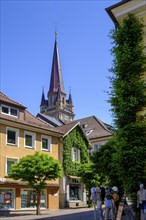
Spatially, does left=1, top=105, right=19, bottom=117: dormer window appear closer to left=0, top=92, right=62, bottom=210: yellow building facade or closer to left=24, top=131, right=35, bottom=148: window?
left=0, top=92, right=62, bottom=210: yellow building facade

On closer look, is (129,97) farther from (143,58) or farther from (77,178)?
(77,178)

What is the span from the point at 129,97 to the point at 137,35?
2.79 m

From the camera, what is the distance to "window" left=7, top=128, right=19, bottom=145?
31877 mm

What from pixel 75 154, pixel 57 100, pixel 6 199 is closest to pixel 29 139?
pixel 6 199

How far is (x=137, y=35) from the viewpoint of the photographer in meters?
14.6

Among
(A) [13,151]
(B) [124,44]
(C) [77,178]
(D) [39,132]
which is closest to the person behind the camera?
(B) [124,44]

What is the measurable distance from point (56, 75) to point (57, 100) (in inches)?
393

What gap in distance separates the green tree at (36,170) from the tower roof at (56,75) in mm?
93776

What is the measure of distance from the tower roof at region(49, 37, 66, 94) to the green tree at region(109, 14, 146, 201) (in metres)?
104

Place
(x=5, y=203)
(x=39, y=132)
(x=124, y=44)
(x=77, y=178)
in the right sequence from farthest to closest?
1. (x=77, y=178)
2. (x=39, y=132)
3. (x=5, y=203)
4. (x=124, y=44)

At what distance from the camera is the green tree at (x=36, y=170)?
84.1ft

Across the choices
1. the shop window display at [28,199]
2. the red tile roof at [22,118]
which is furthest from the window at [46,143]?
the shop window display at [28,199]

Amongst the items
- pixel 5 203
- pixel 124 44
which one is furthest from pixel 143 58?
pixel 5 203

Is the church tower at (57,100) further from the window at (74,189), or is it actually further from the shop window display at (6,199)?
the shop window display at (6,199)
